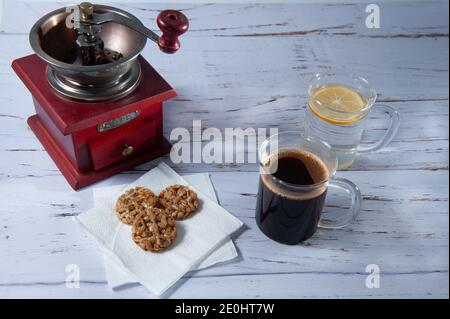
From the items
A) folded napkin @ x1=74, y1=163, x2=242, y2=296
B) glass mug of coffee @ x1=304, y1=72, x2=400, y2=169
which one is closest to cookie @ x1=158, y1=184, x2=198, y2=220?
folded napkin @ x1=74, y1=163, x2=242, y2=296

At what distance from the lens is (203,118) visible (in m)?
1.09

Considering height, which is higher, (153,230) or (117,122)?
(117,122)

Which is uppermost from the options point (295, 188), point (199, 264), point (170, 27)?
point (170, 27)

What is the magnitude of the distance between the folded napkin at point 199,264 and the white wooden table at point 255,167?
1 centimetres

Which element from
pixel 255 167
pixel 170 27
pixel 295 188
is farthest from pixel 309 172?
pixel 170 27

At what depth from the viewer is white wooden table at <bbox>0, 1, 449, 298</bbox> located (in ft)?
2.88

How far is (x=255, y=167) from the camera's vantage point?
1023 mm

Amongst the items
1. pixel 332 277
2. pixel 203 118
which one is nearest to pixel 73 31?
pixel 203 118

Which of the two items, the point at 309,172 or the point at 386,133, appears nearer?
the point at 309,172

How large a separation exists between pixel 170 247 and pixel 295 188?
19 centimetres

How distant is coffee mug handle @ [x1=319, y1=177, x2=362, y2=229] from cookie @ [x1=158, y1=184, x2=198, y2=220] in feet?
0.61

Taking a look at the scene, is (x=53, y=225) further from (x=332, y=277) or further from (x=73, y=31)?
(x=332, y=277)

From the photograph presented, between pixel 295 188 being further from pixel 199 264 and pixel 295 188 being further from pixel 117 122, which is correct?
pixel 117 122
